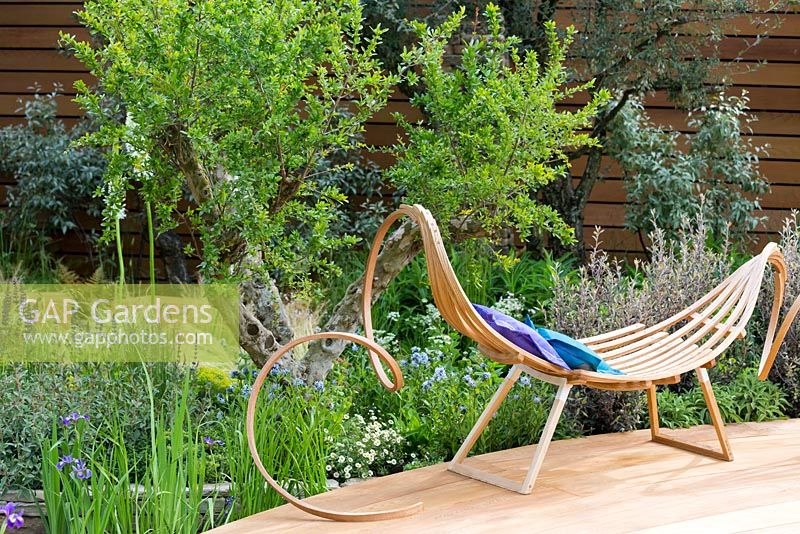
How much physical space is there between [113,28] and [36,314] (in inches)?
80.7

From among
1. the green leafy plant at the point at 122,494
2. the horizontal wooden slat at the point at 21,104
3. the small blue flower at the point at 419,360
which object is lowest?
the green leafy plant at the point at 122,494

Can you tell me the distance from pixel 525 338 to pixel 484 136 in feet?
2.62

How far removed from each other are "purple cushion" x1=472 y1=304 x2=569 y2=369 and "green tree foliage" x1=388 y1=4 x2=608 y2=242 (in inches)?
22.5

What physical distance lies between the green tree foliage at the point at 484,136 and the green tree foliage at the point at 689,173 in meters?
2.45

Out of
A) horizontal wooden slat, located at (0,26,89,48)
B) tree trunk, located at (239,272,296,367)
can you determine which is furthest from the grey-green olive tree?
horizontal wooden slat, located at (0,26,89,48)

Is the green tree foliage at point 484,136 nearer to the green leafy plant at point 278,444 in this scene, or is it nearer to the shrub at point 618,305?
the shrub at point 618,305

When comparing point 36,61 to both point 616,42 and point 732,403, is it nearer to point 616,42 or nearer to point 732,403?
point 616,42

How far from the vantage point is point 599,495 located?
2.80 metres

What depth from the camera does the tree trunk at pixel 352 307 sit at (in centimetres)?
353

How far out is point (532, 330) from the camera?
285 centimetres

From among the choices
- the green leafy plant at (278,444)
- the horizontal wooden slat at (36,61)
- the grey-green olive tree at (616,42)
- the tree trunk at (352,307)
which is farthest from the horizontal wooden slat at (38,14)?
the green leafy plant at (278,444)

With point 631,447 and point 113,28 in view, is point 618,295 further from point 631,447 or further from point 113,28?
point 113,28

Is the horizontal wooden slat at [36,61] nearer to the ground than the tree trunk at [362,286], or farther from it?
farther from it

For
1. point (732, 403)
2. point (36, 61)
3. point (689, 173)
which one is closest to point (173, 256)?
point (36, 61)
